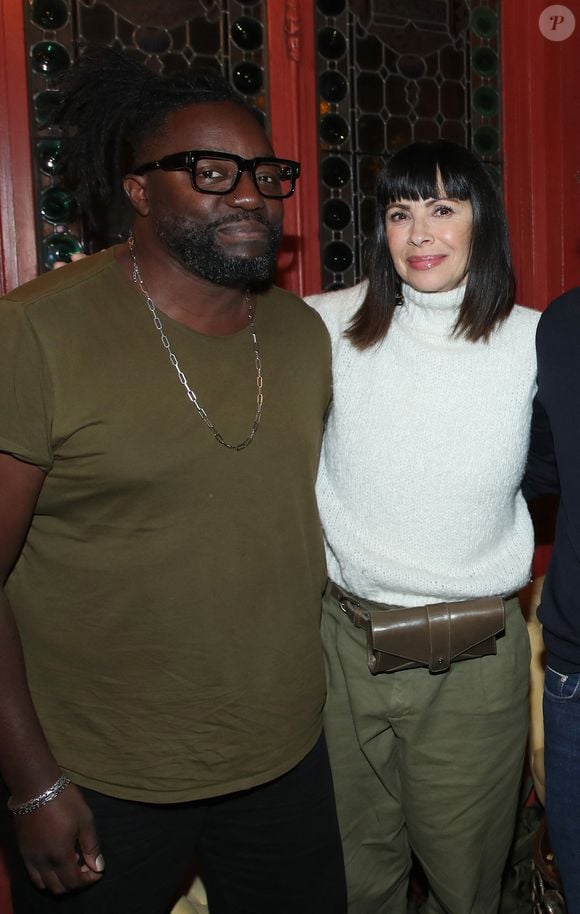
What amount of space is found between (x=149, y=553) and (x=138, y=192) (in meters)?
0.57

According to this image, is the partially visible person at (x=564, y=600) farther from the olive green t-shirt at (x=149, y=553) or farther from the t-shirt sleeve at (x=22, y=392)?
the t-shirt sleeve at (x=22, y=392)

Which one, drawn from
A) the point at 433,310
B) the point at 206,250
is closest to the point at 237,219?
the point at 206,250

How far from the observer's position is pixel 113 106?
4.86 ft

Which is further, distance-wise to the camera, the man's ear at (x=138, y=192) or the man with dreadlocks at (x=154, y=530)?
the man's ear at (x=138, y=192)

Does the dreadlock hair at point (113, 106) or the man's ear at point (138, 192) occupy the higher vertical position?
the dreadlock hair at point (113, 106)

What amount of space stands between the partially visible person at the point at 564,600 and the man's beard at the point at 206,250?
493mm

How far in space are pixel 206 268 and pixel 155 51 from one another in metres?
1.01

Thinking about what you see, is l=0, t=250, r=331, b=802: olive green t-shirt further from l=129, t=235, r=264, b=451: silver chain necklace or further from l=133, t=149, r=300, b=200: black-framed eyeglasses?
l=133, t=149, r=300, b=200: black-framed eyeglasses

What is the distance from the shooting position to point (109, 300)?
1.32m

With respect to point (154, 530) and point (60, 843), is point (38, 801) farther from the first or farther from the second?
point (154, 530)

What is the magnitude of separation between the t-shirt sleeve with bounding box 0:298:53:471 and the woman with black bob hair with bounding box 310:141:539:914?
2.01ft

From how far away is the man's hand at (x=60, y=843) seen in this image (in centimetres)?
124

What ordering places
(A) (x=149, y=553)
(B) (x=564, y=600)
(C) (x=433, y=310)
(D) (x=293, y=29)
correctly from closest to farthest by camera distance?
(A) (x=149, y=553) → (B) (x=564, y=600) → (C) (x=433, y=310) → (D) (x=293, y=29)

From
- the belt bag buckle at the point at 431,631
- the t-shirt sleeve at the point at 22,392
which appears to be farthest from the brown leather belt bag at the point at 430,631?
the t-shirt sleeve at the point at 22,392
